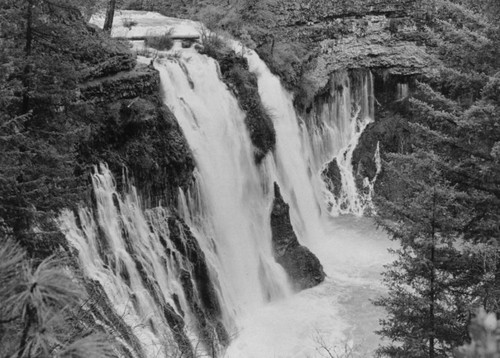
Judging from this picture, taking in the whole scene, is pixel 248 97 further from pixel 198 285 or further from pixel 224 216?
pixel 198 285

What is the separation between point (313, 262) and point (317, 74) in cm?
1280

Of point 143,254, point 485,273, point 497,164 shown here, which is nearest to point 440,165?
point 497,164

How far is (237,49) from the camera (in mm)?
24312

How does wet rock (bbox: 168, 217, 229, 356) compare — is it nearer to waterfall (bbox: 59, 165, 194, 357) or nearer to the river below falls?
waterfall (bbox: 59, 165, 194, 357)

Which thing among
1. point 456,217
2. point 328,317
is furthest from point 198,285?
point 456,217

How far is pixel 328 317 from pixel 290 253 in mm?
3435

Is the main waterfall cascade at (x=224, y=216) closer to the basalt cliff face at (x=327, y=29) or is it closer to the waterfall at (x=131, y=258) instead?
the waterfall at (x=131, y=258)

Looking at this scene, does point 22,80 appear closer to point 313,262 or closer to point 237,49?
point 313,262

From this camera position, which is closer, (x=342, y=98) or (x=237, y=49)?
(x=237, y=49)

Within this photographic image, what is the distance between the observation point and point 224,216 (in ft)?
60.7

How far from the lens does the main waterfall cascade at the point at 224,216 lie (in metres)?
13.5

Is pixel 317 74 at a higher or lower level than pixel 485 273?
higher

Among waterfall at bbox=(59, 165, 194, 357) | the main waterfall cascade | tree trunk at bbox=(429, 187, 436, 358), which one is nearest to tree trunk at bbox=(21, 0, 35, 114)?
waterfall at bbox=(59, 165, 194, 357)

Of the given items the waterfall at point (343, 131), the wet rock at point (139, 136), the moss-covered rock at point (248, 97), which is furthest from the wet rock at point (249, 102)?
the waterfall at point (343, 131)
